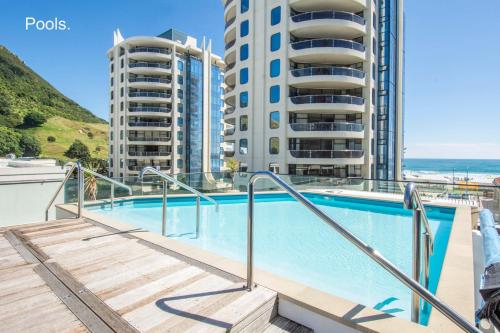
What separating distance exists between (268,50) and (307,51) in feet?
12.7

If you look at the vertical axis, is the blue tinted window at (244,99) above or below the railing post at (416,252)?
above

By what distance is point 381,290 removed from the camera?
13.4 ft

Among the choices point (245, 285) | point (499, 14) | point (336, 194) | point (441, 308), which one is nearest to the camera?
point (441, 308)

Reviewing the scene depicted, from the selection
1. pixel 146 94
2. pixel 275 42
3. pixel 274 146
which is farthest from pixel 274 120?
pixel 146 94

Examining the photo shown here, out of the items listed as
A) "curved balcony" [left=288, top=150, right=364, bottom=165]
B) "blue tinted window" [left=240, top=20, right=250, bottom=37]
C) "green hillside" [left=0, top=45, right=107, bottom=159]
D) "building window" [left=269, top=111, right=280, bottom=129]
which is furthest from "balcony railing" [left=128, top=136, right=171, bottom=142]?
"green hillside" [left=0, top=45, right=107, bottom=159]

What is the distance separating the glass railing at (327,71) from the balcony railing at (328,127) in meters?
4.35

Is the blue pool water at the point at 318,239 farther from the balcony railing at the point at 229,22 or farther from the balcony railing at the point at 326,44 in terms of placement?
the balcony railing at the point at 229,22

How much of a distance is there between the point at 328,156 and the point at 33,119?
6796 cm

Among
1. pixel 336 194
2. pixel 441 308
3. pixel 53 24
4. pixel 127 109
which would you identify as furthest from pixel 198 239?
pixel 127 109

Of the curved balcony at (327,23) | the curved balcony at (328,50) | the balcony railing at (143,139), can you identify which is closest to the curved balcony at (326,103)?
the curved balcony at (328,50)

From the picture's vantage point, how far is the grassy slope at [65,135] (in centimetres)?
6153

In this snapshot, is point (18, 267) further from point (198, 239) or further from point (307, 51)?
point (307, 51)

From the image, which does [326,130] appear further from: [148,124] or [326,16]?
[148,124]

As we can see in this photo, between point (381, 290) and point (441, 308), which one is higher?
point (441, 308)
